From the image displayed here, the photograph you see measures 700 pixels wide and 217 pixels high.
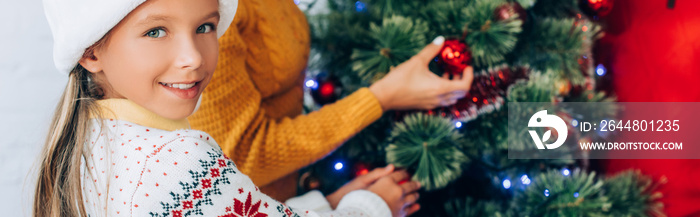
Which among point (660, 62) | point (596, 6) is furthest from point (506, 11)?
point (660, 62)

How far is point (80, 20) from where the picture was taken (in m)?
0.47

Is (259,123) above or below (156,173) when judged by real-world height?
above

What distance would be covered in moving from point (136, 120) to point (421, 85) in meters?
0.41

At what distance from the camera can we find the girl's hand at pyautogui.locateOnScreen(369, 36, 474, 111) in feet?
2.49

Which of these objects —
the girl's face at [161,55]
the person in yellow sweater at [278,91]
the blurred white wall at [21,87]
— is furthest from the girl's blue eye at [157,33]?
the blurred white wall at [21,87]

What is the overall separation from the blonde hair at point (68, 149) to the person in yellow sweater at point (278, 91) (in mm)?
185

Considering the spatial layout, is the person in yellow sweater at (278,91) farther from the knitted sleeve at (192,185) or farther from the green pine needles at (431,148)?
the knitted sleeve at (192,185)

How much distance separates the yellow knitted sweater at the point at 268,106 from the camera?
696 mm

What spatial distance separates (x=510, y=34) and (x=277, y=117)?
387 mm

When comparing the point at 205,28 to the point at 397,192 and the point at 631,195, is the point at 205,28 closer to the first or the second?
the point at 397,192

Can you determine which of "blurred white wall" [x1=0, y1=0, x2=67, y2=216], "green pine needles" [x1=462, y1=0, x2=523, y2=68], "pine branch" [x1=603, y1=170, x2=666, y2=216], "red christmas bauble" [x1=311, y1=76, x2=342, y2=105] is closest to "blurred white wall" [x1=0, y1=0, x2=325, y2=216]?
"blurred white wall" [x1=0, y1=0, x2=67, y2=216]

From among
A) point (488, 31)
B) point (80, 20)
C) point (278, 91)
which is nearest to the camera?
point (80, 20)

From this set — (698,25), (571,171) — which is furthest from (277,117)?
(698,25)

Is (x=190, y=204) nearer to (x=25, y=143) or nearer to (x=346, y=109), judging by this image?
(x=346, y=109)
